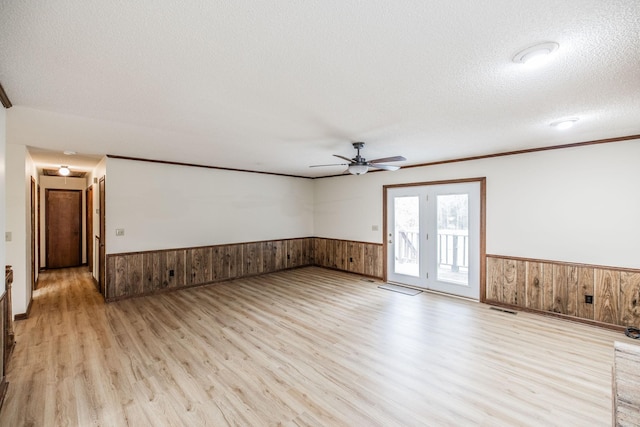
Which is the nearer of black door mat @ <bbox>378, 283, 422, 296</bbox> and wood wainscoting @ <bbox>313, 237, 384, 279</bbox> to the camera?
black door mat @ <bbox>378, 283, 422, 296</bbox>

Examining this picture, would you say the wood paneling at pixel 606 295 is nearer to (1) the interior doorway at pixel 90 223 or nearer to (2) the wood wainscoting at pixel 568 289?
(2) the wood wainscoting at pixel 568 289

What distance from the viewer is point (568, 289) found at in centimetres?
397

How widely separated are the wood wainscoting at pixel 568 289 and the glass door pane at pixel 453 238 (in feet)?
1.43

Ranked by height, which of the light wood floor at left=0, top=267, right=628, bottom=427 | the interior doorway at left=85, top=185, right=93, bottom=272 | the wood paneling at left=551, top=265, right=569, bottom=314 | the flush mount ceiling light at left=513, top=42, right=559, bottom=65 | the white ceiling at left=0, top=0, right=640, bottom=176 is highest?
the white ceiling at left=0, top=0, right=640, bottom=176

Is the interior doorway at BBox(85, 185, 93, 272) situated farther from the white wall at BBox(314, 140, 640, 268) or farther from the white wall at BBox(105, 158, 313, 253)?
the white wall at BBox(314, 140, 640, 268)

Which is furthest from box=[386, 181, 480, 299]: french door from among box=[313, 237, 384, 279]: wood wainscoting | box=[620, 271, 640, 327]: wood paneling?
box=[620, 271, 640, 327]: wood paneling

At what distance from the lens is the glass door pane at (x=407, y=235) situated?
5.69 meters

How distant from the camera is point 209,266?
5961mm

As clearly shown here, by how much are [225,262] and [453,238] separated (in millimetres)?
4625

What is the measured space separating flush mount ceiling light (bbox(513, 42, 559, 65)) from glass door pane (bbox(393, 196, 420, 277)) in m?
3.97

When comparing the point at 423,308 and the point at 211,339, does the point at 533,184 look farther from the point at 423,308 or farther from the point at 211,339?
the point at 211,339

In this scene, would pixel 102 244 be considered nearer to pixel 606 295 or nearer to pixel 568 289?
pixel 568 289

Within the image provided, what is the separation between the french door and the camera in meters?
4.93

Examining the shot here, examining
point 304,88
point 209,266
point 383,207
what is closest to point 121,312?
point 209,266
